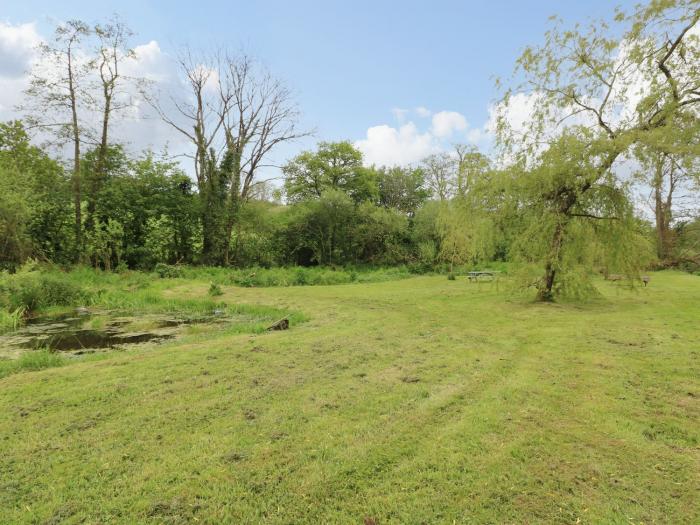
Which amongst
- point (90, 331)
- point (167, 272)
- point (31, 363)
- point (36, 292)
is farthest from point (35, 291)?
point (167, 272)

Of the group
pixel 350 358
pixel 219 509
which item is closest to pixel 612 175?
pixel 350 358

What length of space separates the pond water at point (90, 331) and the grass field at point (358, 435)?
48.8 inches

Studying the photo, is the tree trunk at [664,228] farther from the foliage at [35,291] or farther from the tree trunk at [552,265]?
the foliage at [35,291]

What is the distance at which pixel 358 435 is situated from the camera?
2982 millimetres

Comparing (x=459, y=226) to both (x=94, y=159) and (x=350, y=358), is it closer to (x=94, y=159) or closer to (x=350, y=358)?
(x=350, y=358)

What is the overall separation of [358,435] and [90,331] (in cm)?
670

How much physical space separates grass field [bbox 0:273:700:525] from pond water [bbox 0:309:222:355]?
124cm

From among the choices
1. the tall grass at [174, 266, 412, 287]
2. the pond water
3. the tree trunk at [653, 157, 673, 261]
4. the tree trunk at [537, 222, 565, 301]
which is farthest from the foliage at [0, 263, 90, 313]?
the tree trunk at [653, 157, 673, 261]

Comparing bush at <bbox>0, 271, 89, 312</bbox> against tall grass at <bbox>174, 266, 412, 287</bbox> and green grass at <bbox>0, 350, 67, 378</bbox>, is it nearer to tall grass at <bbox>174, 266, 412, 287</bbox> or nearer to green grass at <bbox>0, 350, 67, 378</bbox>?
green grass at <bbox>0, 350, 67, 378</bbox>

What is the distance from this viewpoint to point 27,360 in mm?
4895

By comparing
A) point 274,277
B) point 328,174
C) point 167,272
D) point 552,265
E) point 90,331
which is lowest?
point 90,331

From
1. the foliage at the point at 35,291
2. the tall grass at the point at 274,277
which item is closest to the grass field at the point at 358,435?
the foliage at the point at 35,291

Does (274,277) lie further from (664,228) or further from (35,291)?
(664,228)

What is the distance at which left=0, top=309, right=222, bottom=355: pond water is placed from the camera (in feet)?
20.6
